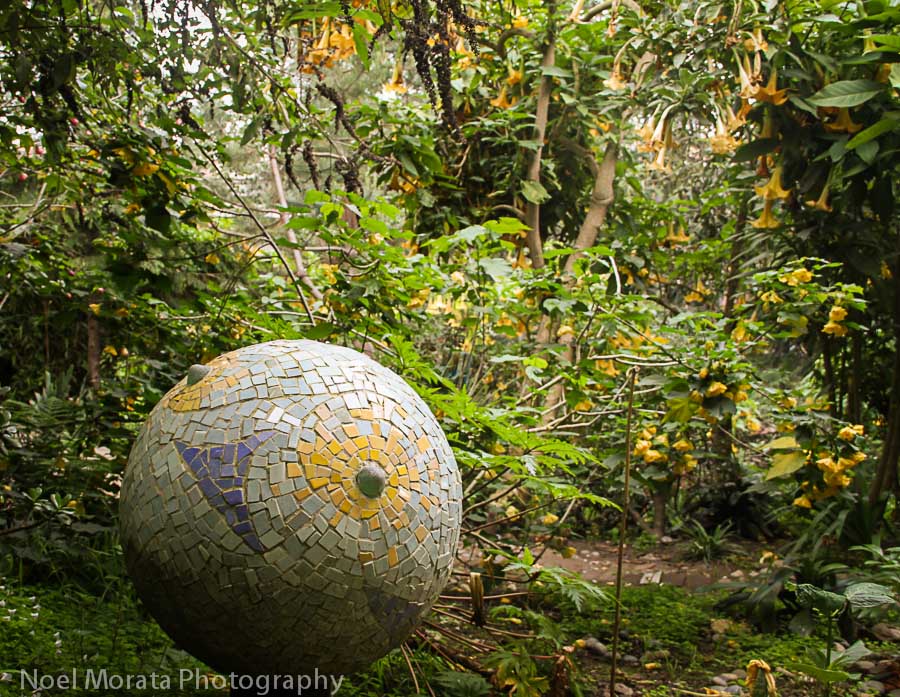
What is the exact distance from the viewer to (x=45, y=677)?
203cm

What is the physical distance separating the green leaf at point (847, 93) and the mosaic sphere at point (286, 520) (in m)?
2.94

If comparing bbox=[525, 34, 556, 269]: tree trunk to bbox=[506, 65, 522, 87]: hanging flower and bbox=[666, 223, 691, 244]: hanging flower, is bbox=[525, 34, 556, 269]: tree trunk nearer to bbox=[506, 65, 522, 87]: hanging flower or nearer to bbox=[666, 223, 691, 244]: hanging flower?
bbox=[506, 65, 522, 87]: hanging flower

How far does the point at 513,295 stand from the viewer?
11.9 ft

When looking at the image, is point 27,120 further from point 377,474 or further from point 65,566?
point 377,474

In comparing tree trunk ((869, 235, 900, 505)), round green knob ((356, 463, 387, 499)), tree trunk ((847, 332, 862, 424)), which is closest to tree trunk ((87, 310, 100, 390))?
round green knob ((356, 463, 387, 499))

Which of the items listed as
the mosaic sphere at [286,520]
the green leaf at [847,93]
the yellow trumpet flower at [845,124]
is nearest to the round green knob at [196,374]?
the mosaic sphere at [286,520]

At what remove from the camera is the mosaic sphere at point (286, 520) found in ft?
5.11

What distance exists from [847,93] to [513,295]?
6.26ft

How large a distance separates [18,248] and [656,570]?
4167 millimetres

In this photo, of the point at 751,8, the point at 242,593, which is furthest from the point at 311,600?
the point at 751,8

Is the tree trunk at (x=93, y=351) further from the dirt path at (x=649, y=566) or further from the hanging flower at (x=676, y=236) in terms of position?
the hanging flower at (x=676, y=236)

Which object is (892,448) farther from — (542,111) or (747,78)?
(542,111)

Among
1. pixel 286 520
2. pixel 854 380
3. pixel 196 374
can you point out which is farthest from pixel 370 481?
pixel 854 380

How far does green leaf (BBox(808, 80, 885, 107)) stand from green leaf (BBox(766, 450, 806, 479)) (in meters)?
1.71
